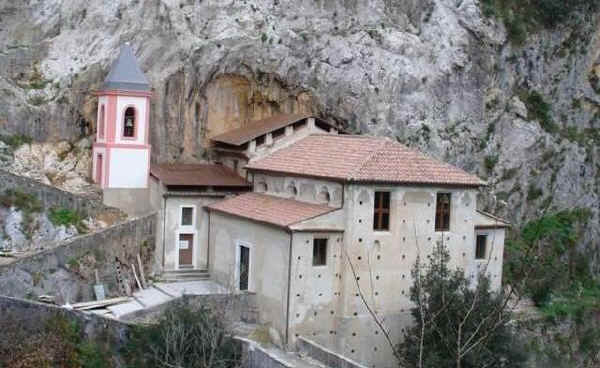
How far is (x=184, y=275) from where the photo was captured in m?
35.7

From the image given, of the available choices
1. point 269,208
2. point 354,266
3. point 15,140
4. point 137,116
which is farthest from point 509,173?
point 15,140

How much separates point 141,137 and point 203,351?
609 inches

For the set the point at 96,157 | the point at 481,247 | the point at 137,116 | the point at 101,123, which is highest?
the point at 137,116

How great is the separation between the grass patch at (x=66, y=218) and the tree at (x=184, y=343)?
29.3 ft

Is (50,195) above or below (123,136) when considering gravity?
below

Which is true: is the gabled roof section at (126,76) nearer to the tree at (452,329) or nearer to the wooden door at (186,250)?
the wooden door at (186,250)

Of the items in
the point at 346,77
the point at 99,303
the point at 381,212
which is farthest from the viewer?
the point at 346,77

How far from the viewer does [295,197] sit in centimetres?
3409

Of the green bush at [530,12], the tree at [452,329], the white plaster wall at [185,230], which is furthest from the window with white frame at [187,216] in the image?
the green bush at [530,12]

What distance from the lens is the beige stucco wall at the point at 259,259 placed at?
30.6m

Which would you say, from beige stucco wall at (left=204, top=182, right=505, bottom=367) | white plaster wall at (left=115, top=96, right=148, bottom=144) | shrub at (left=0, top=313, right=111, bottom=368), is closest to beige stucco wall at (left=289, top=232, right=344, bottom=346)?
beige stucco wall at (left=204, top=182, right=505, bottom=367)

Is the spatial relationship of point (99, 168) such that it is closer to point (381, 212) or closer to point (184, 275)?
point (184, 275)

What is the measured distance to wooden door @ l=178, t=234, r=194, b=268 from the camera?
3653 centimetres

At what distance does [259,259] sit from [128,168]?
349 inches
